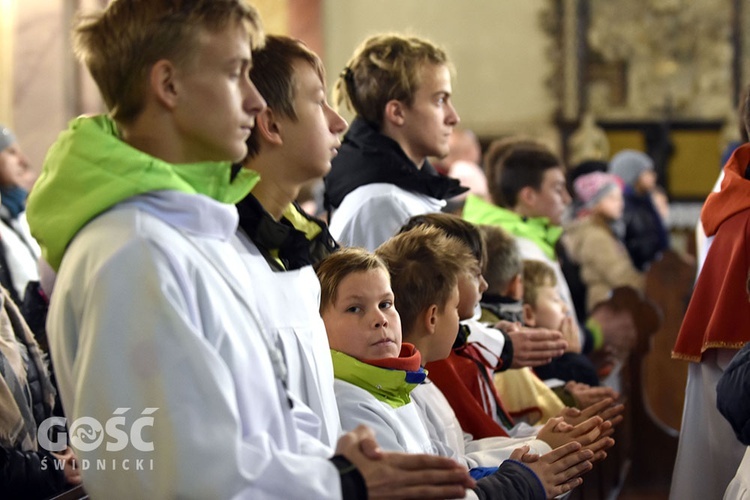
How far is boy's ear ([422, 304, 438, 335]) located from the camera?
3.05 meters

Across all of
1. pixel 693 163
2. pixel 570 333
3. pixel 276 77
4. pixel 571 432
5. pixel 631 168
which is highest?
pixel 276 77

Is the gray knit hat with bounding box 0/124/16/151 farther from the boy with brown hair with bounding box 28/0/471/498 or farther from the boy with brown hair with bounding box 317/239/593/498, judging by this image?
the boy with brown hair with bounding box 28/0/471/498

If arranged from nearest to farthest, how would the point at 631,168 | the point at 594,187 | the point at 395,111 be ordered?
1. the point at 395,111
2. the point at 594,187
3. the point at 631,168

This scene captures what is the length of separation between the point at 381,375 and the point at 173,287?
3.09ft

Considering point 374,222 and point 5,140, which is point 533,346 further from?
point 5,140

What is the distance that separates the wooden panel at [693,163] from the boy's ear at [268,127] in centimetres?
1160

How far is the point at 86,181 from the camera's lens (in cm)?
186

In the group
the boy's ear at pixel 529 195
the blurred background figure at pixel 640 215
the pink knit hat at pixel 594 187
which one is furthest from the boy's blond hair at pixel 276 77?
the blurred background figure at pixel 640 215

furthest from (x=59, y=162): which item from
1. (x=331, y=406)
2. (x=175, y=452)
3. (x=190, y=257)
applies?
(x=331, y=406)

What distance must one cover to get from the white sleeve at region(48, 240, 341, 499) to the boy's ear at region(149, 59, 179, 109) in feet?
0.96

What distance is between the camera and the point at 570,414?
3172 mm

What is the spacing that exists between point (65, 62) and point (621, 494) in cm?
548

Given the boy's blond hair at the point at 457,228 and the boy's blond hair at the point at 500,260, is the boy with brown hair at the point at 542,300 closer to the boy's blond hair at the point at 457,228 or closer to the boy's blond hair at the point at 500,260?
the boy's blond hair at the point at 500,260

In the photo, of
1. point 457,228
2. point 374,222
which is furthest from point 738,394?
point 374,222
